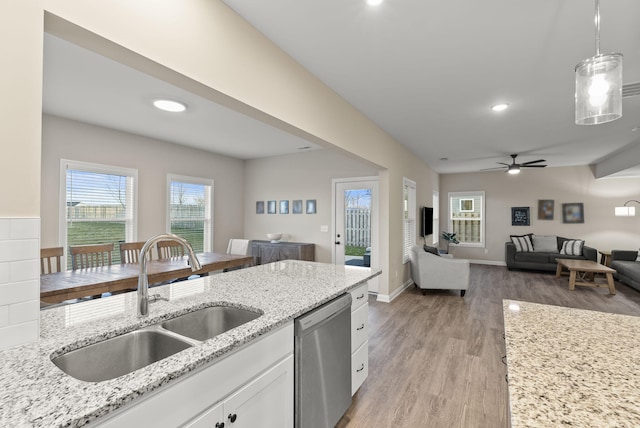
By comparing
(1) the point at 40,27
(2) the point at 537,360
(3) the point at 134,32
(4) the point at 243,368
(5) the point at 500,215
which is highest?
(3) the point at 134,32

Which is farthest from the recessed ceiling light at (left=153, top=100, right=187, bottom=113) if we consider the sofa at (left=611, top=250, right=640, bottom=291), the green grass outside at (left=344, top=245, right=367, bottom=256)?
the sofa at (left=611, top=250, right=640, bottom=291)

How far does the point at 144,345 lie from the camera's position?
132 centimetres

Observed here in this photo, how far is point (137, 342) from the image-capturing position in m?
1.29

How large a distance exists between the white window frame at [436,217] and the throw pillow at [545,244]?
2.24m

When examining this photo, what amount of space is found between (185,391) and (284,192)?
532 cm

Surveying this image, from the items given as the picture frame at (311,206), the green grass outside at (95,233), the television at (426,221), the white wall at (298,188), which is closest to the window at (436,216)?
the television at (426,221)

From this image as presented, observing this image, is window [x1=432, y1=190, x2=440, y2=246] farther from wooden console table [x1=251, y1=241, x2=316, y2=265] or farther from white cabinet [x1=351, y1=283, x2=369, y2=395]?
white cabinet [x1=351, y1=283, x2=369, y2=395]

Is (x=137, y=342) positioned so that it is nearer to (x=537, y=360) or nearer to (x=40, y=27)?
(x=40, y=27)

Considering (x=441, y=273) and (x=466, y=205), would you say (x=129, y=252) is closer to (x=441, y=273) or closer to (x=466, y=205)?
(x=441, y=273)

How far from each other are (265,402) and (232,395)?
0.75ft

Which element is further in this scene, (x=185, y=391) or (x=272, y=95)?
(x=272, y=95)

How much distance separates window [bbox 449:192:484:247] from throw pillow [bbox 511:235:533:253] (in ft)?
3.44

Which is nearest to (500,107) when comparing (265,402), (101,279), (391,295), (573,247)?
(391,295)

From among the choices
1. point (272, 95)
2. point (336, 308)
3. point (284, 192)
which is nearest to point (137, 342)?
point (336, 308)
